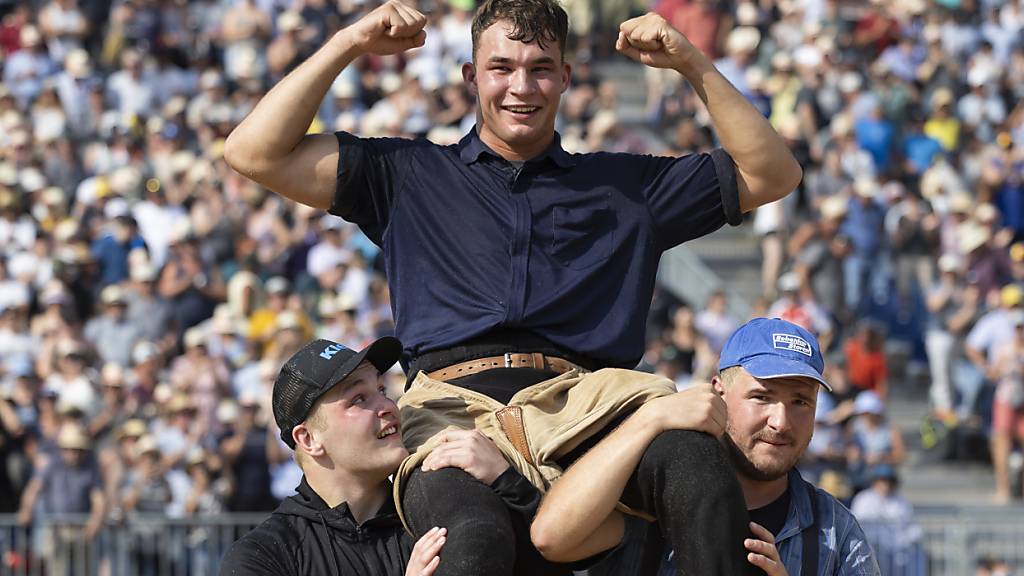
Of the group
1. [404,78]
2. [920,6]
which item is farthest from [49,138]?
[920,6]

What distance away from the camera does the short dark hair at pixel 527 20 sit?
5.11 m

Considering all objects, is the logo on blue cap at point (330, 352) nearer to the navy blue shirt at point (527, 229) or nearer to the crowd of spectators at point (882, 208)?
the navy blue shirt at point (527, 229)

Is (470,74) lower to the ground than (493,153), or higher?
higher

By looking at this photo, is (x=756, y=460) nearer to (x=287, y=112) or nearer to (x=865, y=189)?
(x=287, y=112)

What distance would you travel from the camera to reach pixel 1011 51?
19.4 meters

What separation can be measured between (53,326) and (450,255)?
834 centimetres

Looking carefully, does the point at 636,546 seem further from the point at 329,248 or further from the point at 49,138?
the point at 49,138

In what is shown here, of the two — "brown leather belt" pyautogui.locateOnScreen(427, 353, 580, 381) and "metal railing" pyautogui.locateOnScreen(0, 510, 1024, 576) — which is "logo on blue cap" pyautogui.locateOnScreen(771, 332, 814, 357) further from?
"metal railing" pyautogui.locateOnScreen(0, 510, 1024, 576)

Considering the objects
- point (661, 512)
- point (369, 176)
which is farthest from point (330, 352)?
point (661, 512)

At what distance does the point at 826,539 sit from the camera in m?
5.18

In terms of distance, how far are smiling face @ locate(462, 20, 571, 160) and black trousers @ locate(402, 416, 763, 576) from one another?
3.13 feet

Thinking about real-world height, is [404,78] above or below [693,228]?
below

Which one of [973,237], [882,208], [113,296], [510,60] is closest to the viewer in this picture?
[510,60]

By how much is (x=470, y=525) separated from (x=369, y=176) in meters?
1.10
